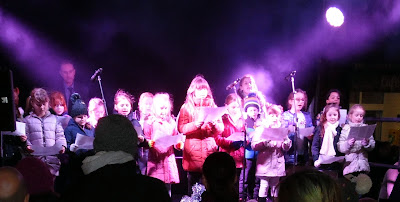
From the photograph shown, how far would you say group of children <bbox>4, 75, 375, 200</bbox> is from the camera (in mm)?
5434

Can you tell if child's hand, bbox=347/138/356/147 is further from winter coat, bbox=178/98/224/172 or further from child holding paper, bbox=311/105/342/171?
winter coat, bbox=178/98/224/172

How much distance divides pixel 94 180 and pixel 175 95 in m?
5.19

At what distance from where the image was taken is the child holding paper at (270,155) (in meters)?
5.79

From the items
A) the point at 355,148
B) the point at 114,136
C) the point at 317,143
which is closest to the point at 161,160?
the point at 317,143

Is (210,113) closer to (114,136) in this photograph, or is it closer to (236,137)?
(236,137)

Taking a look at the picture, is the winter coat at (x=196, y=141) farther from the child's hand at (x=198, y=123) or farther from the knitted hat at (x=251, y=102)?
the knitted hat at (x=251, y=102)

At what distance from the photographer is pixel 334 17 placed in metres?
7.90

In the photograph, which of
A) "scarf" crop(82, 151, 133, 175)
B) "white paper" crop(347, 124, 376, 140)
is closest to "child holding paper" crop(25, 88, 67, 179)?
"scarf" crop(82, 151, 133, 175)

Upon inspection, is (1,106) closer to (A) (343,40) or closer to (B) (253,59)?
(B) (253,59)

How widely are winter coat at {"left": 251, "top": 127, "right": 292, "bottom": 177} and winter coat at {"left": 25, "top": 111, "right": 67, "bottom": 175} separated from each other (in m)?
2.40

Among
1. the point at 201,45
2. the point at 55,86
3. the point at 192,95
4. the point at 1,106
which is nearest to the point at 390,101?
the point at 201,45

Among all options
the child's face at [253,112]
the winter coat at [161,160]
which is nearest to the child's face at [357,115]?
the child's face at [253,112]

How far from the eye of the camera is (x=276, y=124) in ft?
19.5

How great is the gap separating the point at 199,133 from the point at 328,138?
1.78 meters
